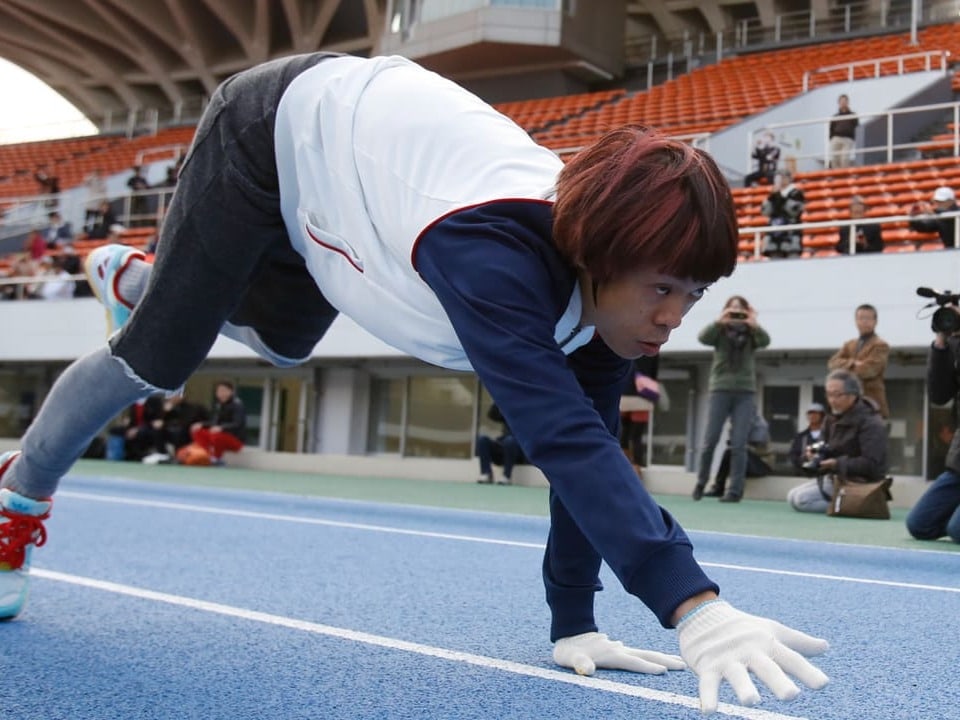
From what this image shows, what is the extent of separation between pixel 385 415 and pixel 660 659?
1517 cm

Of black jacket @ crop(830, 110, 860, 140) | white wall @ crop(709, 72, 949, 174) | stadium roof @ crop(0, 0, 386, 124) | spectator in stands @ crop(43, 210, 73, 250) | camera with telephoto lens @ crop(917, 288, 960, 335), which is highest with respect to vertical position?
stadium roof @ crop(0, 0, 386, 124)

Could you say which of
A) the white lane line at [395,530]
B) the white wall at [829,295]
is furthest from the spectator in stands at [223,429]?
the white lane line at [395,530]

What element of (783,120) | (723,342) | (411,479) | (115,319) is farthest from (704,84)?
(115,319)

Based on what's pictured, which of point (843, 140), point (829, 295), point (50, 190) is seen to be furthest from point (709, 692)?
point (50, 190)

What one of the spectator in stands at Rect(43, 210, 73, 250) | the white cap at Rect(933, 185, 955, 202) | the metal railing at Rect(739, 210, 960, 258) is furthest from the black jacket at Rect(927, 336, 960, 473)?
the spectator in stands at Rect(43, 210, 73, 250)

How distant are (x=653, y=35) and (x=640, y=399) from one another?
22.9 m

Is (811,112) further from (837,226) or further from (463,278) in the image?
(463,278)

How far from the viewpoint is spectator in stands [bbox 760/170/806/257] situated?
12.3m

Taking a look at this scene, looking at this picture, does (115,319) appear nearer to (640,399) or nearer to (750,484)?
(640,399)

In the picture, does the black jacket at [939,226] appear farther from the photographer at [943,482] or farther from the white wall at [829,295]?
the photographer at [943,482]

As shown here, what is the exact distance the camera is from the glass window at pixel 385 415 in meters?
17.3

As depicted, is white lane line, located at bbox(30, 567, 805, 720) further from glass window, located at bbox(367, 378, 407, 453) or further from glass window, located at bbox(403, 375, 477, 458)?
glass window, located at bbox(367, 378, 407, 453)

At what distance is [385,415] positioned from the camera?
690 inches

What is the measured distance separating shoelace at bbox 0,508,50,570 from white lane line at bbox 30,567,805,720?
1.86ft
